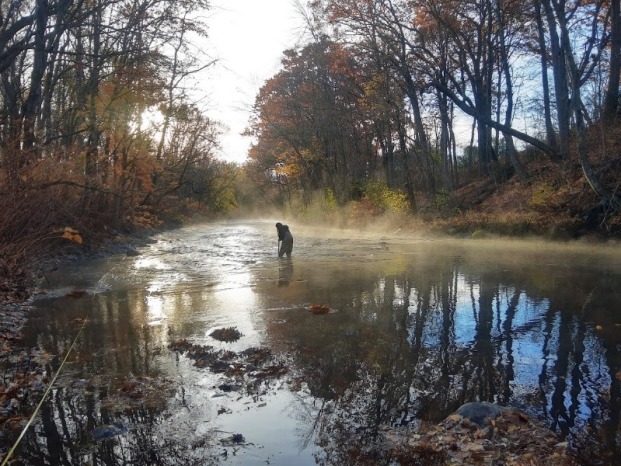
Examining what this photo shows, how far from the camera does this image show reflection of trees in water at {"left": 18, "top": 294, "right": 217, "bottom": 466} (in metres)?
4.16

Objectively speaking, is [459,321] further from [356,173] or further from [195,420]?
[356,173]

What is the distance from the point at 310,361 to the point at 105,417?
8.07 feet

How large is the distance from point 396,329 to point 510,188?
776 inches

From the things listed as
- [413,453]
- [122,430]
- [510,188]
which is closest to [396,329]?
[413,453]

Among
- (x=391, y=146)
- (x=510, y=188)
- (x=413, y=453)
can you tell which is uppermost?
(x=391, y=146)

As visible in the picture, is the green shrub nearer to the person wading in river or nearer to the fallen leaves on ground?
the person wading in river

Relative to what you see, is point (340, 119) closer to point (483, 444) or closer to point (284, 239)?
point (284, 239)

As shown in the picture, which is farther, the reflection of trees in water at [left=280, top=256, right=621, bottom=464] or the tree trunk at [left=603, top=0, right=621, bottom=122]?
the tree trunk at [left=603, top=0, right=621, bottom=122]

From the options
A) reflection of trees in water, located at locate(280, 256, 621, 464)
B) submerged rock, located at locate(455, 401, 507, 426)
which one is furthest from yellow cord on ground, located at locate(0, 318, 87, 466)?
submerged rock, located at locate(455, 401, 507, 426)

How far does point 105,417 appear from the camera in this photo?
485 cm

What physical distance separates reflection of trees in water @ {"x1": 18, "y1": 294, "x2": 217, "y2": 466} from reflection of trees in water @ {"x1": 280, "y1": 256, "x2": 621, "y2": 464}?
1.30 meters

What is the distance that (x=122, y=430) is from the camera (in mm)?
4578

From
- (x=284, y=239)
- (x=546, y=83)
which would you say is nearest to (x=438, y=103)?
(x=546, y=83)

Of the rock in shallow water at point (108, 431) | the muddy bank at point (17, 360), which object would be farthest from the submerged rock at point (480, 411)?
the muddy bank at point (17, 360)
